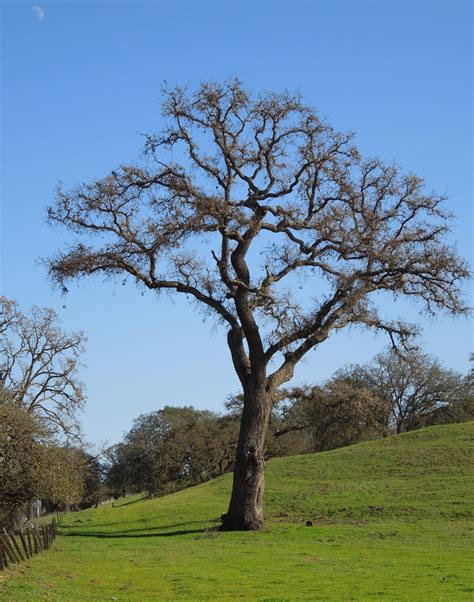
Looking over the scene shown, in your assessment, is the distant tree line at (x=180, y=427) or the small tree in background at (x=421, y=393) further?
the small tree in background at (x=421, y=393)

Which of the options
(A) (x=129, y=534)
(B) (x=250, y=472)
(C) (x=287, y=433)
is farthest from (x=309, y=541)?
(C) (x=287, y=433)

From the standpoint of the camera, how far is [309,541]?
1025 inches

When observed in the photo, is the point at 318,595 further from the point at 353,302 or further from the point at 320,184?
the point at 320,184

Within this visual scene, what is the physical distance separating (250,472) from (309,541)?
3.97m

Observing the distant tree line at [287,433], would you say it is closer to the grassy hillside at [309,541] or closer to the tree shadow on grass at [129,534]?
the grassy hillside at [309,541]

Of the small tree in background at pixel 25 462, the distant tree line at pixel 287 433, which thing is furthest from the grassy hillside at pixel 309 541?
the distant tree line at pixel 287 433

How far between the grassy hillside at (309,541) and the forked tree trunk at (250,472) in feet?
3.23

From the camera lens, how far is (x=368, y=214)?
31.0 metres

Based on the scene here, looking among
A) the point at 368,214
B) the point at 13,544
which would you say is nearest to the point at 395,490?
the point at 368,214

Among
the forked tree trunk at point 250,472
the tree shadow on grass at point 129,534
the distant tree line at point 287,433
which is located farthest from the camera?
the distant tree line at point 287,433

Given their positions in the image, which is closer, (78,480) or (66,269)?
(66,269)

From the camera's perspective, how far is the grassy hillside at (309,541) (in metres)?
16.2

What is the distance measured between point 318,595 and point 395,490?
21.6m

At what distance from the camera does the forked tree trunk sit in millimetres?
28906
